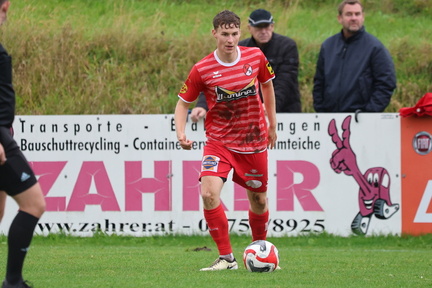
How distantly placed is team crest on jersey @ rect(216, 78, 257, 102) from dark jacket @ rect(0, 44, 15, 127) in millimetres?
2628

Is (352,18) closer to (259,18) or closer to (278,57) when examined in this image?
(278,57)

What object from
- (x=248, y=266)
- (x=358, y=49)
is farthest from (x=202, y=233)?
(x=248, y=266)

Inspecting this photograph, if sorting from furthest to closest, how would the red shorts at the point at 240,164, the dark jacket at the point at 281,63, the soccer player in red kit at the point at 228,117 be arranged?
the dark jacket at the point at 281,63 < the red shorts at the point at 240,164 < the soccer player in red kit at the point at 228,117

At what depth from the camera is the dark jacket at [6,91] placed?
6.14 metres

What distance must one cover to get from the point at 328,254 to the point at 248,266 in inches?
102

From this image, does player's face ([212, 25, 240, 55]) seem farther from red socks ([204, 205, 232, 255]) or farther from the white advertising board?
the white advertising board

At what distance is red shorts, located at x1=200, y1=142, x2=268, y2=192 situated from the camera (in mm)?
8438

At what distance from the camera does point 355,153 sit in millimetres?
12219

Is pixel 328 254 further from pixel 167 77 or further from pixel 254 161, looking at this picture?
pixel 167 77

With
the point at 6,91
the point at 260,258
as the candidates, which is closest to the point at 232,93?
the point at 260,258

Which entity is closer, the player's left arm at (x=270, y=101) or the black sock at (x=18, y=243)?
the black sock at (x=18, y=243)

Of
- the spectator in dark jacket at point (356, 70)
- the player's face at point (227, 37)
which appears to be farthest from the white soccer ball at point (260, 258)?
the spectator in dark jacket at point (356, 70)

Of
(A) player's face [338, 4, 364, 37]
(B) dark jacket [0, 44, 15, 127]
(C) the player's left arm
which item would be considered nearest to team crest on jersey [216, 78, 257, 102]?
(C) the player's left arm

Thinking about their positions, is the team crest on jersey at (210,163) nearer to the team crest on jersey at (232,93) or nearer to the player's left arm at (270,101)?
the team crest on jersey at (232,93)
